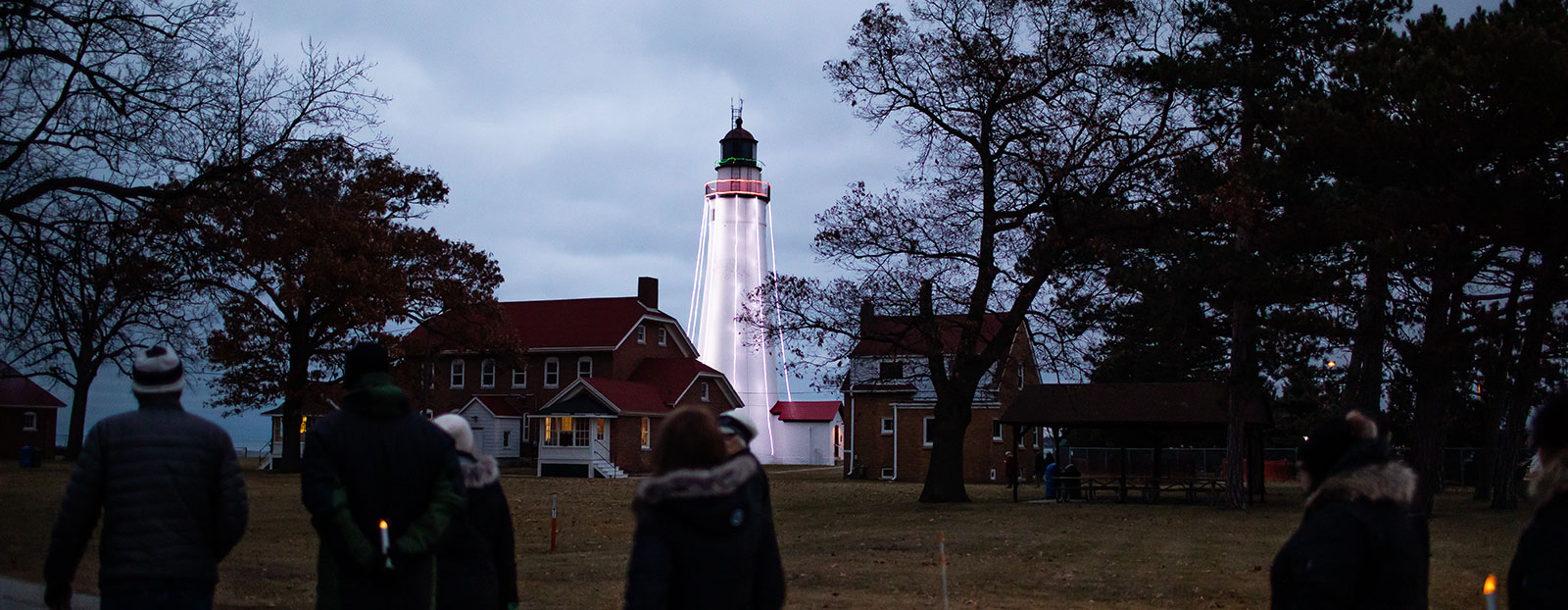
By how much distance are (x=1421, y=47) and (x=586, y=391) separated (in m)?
38.8

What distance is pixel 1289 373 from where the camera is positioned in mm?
29328

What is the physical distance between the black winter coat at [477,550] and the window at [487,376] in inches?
2328

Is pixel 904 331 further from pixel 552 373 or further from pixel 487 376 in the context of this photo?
pixel 487 376

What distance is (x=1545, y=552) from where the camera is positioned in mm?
4832

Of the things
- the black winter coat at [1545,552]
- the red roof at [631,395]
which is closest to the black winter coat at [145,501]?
the black winter coat at [1545,552]

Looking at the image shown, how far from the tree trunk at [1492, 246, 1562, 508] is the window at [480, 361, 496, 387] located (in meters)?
44.7

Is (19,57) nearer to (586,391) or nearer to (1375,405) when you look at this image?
(1375,405)

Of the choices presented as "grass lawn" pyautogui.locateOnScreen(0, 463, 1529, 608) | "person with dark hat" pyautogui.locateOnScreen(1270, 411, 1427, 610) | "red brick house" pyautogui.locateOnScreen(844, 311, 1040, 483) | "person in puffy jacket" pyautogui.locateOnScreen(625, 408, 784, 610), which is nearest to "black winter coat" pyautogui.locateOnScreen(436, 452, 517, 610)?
"person in puffy jacket" pyautogui.locateOnScreen(625, 408, 784, 610)

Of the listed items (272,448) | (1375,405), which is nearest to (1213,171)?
(1375,405)

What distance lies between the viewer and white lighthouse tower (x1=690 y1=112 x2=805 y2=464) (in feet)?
229

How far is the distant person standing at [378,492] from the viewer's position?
5.84 meters

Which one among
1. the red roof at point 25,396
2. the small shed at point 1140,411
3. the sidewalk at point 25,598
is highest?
the red roof at point 25,396

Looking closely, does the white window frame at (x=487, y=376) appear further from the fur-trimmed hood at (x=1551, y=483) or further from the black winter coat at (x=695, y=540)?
the fur-trimmed hood at (x=1551, y=483)

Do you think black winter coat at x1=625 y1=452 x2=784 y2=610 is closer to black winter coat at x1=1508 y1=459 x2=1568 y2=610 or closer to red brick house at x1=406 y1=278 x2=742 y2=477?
black winter coat at x1=1508 y1=459 x2=1568 y2=610
